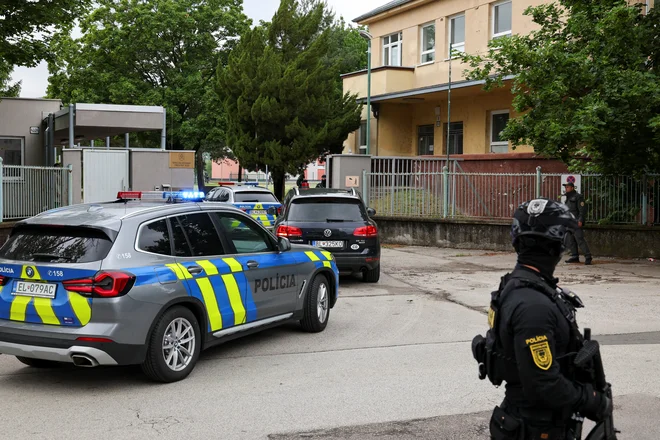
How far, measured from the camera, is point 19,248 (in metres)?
6.38

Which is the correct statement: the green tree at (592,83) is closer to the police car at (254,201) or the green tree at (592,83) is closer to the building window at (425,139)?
the police car at (254,201)

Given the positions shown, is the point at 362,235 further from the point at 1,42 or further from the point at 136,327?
the point at 1,42

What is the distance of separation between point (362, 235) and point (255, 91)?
21185 mm

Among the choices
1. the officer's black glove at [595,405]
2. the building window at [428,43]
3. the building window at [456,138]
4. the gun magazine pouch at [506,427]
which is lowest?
the gun magazine pouch at [506,427]

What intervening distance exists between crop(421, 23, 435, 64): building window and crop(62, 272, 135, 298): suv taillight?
24.0 meters

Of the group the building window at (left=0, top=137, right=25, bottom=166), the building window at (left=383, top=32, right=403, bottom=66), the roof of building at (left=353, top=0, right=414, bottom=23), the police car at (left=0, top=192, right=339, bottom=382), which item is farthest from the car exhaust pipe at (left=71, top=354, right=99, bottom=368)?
the building window at (left=383, top=32, right=403, bottom=66)

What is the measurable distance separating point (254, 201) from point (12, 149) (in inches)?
459

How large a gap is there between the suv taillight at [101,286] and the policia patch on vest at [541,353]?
3.88 meters

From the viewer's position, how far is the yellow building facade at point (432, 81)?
84.4ft

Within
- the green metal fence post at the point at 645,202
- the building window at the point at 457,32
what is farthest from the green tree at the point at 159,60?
the green metal fence post at the point at 645,202

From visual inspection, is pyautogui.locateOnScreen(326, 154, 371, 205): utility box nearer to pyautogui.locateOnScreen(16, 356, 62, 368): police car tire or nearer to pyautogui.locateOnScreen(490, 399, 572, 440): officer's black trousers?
pyautogui.locateOnScreen(16, 356, 62, 368): police car tire

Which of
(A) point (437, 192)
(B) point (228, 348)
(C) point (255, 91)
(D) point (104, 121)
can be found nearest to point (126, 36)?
(C) point (255, 91)

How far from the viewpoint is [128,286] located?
6.00m

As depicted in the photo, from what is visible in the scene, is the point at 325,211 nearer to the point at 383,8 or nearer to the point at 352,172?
the point at 352,172
